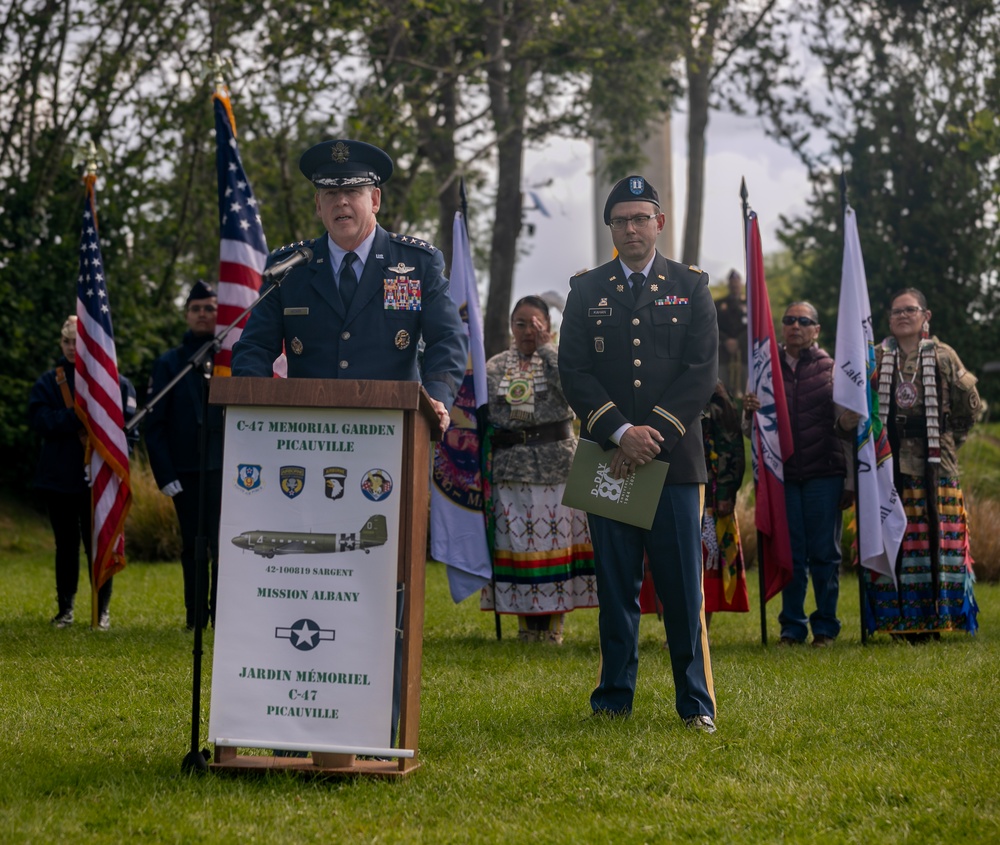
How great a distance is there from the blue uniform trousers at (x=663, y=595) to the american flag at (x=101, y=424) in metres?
→ 4.52

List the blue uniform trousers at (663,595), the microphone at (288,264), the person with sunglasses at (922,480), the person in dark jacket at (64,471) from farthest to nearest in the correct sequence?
the person in dark jacket at (64,471)
the person with sunglasses at (922,480)
the blue uniform trousers at (663,595)
the microphone at (288,264)

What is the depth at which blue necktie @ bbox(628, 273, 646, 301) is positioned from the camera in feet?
19.7

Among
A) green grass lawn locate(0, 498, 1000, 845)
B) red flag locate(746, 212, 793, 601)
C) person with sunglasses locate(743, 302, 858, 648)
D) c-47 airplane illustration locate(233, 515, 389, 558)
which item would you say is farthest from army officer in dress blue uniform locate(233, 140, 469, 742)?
person with sunglasses locate(743, 302, 858, 648)

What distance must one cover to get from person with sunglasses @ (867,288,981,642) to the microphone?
205 inches

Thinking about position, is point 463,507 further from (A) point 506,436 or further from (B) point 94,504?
(B) point 94,504

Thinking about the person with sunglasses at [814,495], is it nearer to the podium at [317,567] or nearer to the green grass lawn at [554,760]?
the green grass lawn at [554,760]

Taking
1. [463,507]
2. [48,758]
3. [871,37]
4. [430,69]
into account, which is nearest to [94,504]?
[463,507]

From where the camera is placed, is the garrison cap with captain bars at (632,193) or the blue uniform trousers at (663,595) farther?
the garrison cap with captain bars at (632,193)

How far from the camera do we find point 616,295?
604cm

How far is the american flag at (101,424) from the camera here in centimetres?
934

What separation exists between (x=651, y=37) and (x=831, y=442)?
12825 millimetres

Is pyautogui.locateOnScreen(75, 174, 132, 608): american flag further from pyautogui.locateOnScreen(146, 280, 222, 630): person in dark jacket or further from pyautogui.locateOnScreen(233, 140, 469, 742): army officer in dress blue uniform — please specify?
pyautogui.locateOnScreen(233, 140, 469, 742): army officer in dress blue uniform

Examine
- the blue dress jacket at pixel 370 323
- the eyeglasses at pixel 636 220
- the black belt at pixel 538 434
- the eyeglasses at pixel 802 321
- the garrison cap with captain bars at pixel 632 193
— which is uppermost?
the garrison cap with captain bars at pixel 632 193

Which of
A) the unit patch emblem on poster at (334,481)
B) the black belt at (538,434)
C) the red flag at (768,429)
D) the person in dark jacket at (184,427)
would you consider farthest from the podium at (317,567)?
the red flag at (768,429)
